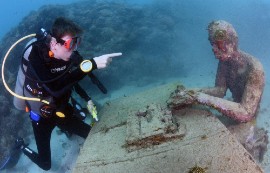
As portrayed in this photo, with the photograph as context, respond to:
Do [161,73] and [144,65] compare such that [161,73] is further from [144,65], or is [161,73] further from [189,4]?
[189,4]

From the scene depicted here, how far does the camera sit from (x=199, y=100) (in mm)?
3906

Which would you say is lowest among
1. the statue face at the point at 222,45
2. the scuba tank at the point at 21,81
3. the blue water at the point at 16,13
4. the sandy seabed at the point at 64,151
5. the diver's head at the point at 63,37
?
the blue water at the point at 16,13

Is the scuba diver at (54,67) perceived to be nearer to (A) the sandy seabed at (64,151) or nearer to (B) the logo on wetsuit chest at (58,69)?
(B) the logo on wetsuit chest at (58,69)

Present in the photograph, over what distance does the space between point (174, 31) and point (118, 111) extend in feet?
36.6

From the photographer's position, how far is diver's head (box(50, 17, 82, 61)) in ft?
13.0

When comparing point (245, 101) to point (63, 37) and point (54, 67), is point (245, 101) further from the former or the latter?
point (54, 67)

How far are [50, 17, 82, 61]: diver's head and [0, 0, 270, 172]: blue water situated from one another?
201 inches

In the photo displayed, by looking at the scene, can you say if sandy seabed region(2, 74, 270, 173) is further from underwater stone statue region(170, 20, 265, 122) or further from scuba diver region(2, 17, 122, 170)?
scuba diver region(2, 17, 122, 170)

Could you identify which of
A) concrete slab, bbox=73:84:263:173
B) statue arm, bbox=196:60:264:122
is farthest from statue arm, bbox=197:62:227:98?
concrete slab, bbox=73:84:263:173

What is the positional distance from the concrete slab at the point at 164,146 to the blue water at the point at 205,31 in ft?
12.1

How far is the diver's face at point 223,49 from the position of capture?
4.34m

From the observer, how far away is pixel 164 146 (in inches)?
140

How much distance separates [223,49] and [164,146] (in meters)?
2.04

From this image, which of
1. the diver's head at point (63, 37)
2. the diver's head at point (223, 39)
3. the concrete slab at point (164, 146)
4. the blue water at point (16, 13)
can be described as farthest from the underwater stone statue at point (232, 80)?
the blue water at point (16, 13)
